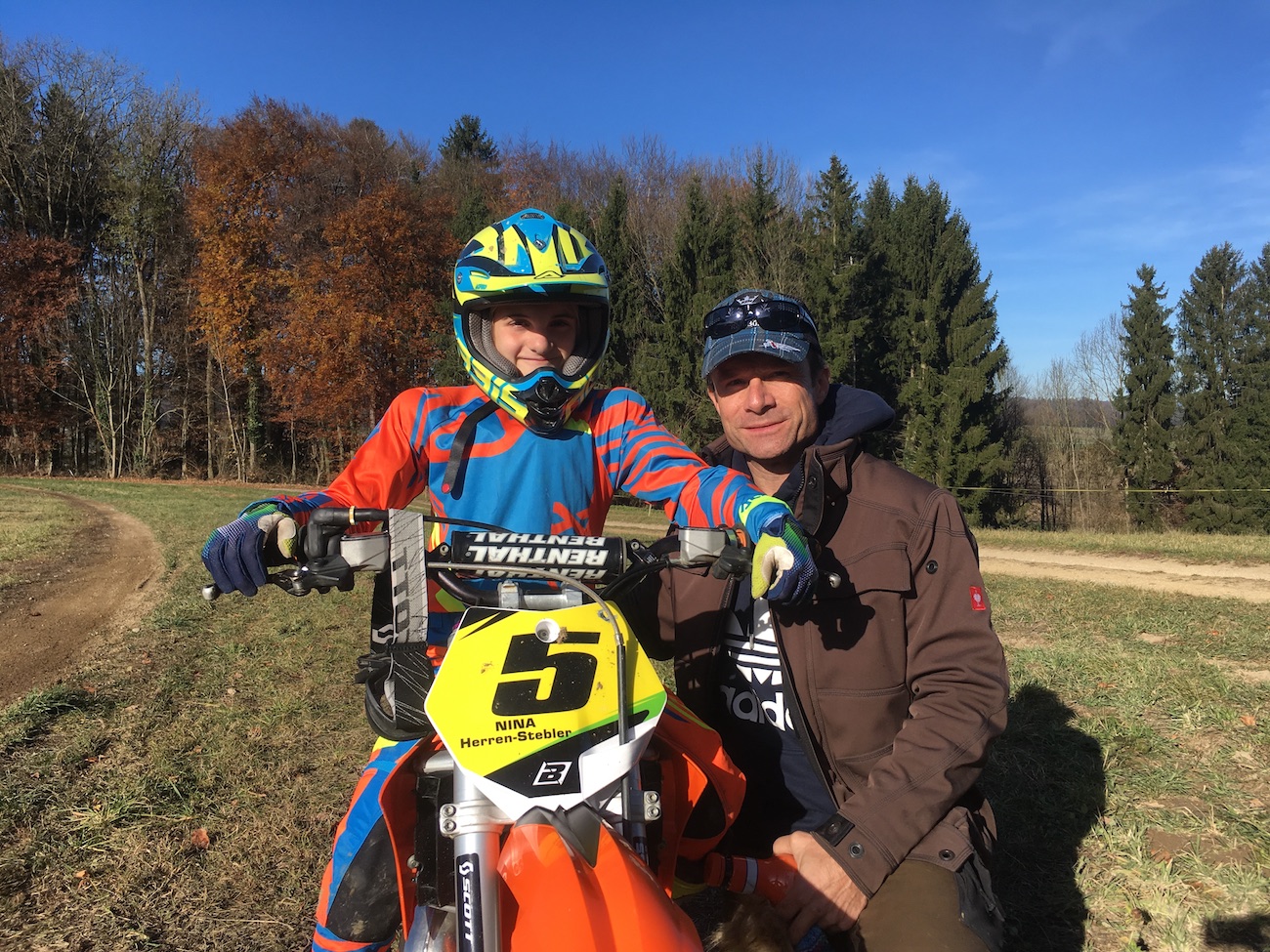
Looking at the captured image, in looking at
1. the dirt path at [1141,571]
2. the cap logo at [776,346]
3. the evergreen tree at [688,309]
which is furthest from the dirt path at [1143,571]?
the evergreen tree at [688,309]

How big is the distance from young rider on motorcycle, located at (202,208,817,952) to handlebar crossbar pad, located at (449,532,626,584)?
47 centimetres

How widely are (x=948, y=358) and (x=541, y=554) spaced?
34.7m

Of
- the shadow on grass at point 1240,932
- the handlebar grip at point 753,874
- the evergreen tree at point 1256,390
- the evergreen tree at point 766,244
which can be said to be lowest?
the shadow on grass at point 1240,932

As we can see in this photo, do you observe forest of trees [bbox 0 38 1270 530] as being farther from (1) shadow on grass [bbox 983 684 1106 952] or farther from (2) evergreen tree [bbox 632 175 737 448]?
(1) shadow on grass [bbox 983 684 1106 952]

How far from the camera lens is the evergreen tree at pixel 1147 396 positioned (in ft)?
109

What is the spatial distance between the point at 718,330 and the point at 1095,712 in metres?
3.59

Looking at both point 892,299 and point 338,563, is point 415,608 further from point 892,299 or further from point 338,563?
point 892,299

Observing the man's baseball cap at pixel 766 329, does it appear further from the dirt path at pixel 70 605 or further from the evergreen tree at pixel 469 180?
the evergreen tree at pixel 469 180

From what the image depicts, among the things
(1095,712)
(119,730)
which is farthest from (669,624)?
(119,730)

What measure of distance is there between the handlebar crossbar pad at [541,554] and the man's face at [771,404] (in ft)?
3.98

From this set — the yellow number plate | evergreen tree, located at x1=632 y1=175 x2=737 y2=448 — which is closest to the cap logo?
the yellow number plate

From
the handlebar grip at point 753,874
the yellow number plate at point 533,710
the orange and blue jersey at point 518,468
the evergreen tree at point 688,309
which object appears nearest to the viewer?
the yellow number plate at point 533,710

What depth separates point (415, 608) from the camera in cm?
193

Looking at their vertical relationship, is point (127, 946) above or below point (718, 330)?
below
